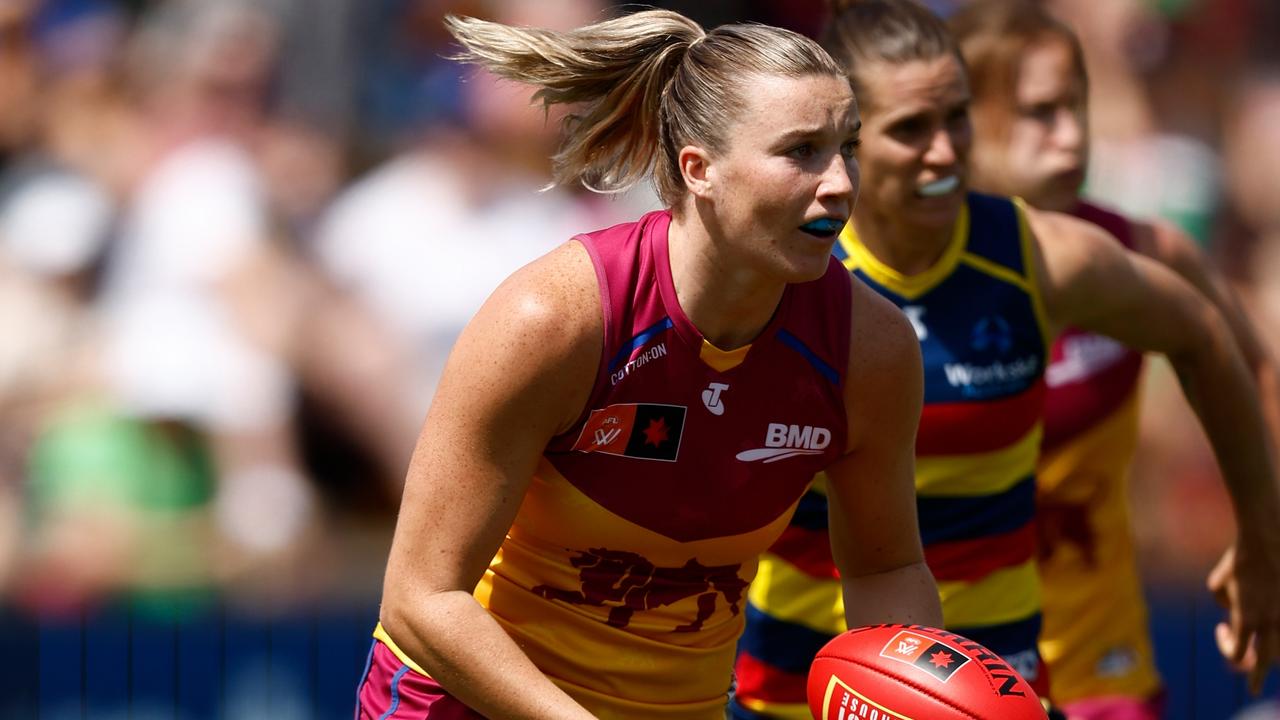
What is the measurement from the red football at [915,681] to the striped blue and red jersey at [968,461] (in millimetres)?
929

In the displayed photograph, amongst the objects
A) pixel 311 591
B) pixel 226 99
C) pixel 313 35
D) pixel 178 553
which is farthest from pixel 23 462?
pixel 313 35

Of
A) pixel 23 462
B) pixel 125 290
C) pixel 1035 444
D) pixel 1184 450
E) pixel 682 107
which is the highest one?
pixel 682 107

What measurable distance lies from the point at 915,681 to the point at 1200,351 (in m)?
1.61

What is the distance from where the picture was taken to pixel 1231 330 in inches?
196

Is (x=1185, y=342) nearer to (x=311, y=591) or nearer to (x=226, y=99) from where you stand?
(x=311, y=591)

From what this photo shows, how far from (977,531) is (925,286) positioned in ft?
2.06

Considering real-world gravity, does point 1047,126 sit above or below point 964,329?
above

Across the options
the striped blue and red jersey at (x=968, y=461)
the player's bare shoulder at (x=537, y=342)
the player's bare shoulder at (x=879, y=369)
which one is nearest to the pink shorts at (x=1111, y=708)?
the striped blue and red jersey at (x=968, y=461)

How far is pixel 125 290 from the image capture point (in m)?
7.30

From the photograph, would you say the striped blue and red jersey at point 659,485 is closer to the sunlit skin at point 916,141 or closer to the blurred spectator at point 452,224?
the sunlit skin at point 916,141

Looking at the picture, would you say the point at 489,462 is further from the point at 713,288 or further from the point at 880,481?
the point at 880,481

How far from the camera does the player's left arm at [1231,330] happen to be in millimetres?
4801

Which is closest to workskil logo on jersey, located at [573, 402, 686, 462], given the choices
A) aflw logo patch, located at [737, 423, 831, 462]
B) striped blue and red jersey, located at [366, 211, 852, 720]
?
striped blue and red jersey, located at [366, 211, 852, 720]

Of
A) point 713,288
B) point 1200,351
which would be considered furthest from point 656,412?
point 1200,351
